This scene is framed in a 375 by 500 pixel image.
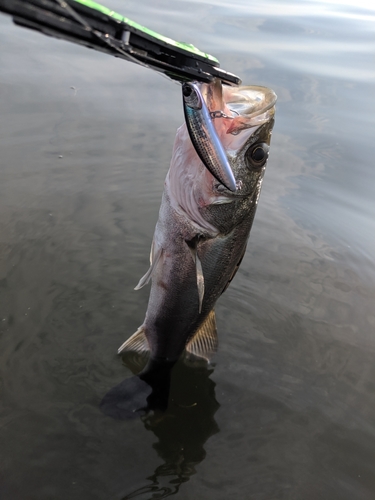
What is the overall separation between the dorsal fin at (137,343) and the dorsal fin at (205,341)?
275 mm

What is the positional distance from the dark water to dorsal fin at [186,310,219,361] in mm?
291

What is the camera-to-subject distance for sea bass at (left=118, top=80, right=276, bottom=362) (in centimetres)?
226

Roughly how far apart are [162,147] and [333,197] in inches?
75.9

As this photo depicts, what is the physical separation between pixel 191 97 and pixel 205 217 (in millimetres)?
723

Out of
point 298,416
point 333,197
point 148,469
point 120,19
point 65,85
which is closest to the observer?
point 120,19

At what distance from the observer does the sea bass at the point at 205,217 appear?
2.26 m

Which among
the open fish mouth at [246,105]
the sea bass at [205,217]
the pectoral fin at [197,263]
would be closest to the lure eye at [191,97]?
the sea bass at [205,217]

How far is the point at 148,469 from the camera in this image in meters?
2.62

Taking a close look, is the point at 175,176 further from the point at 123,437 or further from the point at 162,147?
the point at 162,147

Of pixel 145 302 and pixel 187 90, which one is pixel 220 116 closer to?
pixel 187 90

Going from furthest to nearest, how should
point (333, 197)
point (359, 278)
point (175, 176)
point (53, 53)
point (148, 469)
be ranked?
point (53, 53) → point (333, 197) → point (359, 278) → point (148, 469) → point (175, 176)

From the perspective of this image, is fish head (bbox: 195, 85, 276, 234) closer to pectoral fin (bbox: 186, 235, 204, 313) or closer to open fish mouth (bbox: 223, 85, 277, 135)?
open fish mouth (bbox: 223, 85, 277, 135)

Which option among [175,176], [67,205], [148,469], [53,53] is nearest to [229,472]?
[148,469]

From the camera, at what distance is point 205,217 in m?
2.45
